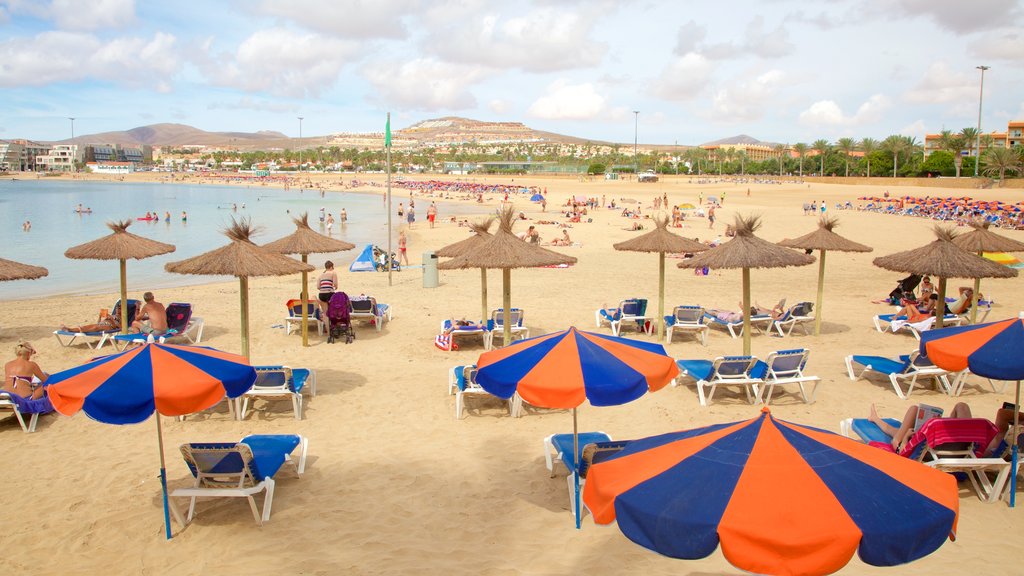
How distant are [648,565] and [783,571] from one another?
2.32 metres

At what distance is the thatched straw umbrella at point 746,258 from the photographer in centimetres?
875

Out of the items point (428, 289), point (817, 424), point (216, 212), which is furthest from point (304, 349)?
point (216, 212)

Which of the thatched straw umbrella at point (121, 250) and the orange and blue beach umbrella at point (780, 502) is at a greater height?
the thatched straw umbrella at point (121, 250)

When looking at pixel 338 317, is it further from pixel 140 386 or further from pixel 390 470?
pixel 140 386

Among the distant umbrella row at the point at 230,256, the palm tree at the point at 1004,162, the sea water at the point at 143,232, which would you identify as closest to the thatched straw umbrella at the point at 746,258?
the distant umbrella row at the point at 230,256

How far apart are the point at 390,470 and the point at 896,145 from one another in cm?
8559

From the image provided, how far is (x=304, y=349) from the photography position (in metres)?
10.3

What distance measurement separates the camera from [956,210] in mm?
37406

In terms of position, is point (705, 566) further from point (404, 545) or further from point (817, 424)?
point (817, 424)

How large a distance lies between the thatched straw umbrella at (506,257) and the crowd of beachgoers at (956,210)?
2904 centimetres

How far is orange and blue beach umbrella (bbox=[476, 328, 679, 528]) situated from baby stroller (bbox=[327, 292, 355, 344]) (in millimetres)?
6059

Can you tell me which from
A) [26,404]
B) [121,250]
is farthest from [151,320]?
[26,404]

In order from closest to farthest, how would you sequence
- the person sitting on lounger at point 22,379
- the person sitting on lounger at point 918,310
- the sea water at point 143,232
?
the person sitting on lounger at point 22,379 < the person sitting on lounger at point 918,310 < the sea water at point 143,232

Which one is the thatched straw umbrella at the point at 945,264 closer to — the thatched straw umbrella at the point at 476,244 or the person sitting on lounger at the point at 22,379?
the thatched straw umbrella at the point at 476,244
